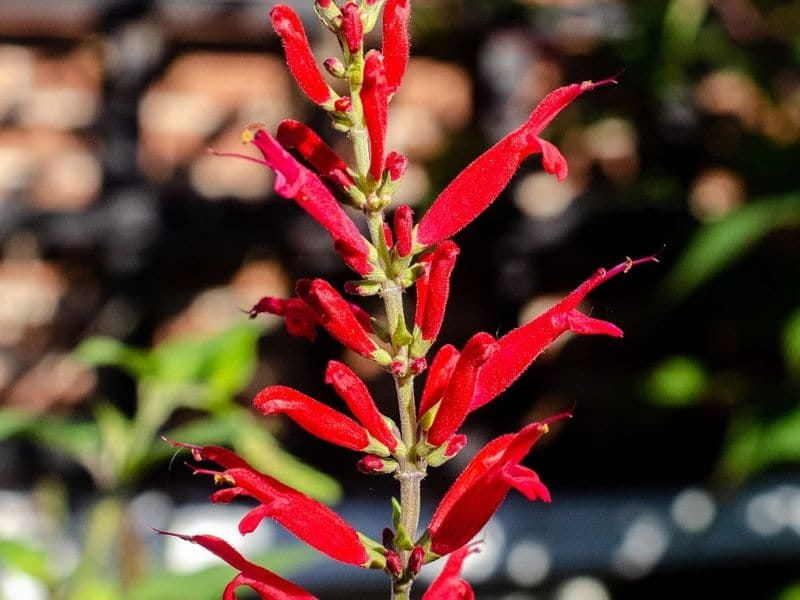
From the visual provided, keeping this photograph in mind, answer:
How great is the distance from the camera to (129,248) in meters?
1.90

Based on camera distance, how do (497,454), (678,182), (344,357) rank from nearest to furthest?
1. (497,454)
2. (678,182)
3. (344,357)

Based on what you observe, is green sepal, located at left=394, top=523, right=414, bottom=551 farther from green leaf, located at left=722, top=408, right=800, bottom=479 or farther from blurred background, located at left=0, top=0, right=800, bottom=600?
blurred background, located at left=0, top=0, right=800, bottom=600

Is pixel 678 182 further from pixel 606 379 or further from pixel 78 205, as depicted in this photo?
pixel 78 205

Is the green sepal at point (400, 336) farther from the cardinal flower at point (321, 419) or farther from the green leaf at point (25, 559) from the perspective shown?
the green leaf at point (25, 559)

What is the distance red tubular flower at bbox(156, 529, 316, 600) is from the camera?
501 millimetres

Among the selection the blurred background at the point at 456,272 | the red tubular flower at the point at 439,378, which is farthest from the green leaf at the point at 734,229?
the red tubular flower at the point at 439,378

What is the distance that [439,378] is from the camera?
521 millimetres

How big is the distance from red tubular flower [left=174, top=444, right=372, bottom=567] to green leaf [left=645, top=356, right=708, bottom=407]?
1.06 m

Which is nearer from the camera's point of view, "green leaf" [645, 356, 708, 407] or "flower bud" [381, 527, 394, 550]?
"flower bud" [381, 527, 394, 550]

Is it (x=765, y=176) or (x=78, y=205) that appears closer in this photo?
(x=765, y=176)

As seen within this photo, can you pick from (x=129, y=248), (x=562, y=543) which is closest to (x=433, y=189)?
(x=129, y=248)

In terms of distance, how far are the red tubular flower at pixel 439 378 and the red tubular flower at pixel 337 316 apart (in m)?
0.03

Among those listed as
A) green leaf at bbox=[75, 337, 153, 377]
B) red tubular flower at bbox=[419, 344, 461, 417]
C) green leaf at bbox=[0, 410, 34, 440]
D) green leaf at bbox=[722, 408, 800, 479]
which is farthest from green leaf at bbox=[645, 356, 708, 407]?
red tubular flower at bbox=[419, 344, 461, 417]

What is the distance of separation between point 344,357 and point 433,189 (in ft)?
1.61
